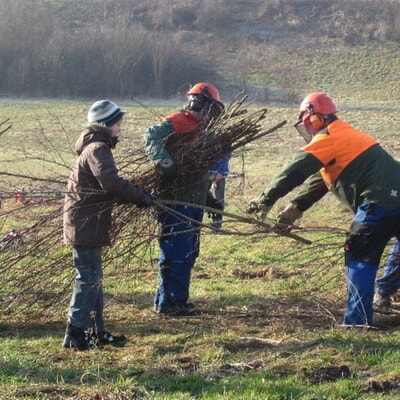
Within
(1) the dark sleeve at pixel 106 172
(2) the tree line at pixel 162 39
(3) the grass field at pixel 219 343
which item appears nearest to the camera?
(3) the grass field at pixel 219 343

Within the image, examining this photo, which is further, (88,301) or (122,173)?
(122,173)

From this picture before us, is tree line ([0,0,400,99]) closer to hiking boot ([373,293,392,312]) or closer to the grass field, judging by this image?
the grass field

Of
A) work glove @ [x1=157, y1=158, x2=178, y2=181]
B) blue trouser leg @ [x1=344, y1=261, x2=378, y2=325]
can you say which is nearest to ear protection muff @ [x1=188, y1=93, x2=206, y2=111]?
work glove @ [x1=157, y1=158, x2=178, y2=181]

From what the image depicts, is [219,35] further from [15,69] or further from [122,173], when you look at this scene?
[122,173]

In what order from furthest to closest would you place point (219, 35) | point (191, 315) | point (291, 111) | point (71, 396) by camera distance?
point (219, 35) → point (291, 111) → point (191, 315) → point (71, 396)

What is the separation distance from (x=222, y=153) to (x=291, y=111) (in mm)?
24087

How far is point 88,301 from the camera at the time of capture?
627 cm

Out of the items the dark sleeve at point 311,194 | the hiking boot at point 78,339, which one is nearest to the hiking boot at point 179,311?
the hiking boot at point 78,339

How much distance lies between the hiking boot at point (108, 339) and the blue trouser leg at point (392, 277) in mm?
2298

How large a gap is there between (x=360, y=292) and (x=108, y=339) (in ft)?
6.35

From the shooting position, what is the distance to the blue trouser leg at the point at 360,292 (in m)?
6.41

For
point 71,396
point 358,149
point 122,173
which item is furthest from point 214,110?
point 71,396

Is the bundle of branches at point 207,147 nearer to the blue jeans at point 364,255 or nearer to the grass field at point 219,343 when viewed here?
the grass field at point 219,343

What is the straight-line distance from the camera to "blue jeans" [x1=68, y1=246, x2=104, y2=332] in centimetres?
625
